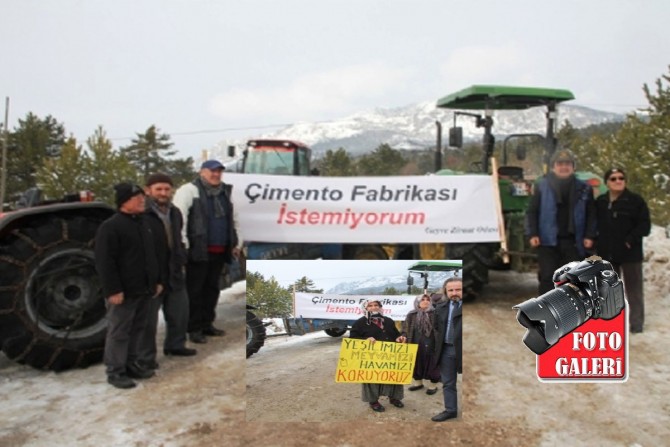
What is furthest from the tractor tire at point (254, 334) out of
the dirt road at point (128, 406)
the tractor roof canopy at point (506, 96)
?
the tractor roof canopy at point (506, 96)

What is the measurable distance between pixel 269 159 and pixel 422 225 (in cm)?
419

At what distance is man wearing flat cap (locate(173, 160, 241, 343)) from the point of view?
493 cm

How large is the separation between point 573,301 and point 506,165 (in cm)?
578

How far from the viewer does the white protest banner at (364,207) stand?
5.56m

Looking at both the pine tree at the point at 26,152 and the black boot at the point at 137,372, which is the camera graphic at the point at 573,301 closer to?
the black boot at the point at 137,372

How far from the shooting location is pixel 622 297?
137cm

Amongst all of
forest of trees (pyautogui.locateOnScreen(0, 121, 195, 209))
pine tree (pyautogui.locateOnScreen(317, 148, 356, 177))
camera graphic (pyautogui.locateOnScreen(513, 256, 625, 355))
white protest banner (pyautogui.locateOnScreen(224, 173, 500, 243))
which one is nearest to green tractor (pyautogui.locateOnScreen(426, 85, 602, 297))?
white protest banner (pyautogui.locateOnScreen(224, 173, 500, 243))

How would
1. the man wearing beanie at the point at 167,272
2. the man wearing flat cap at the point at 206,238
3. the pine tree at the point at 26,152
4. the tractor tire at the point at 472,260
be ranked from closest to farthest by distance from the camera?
1. the man wearing beanie at the point at 167,272
2. the man wearing flat cap at the point at 206,238
3. the tractor tire at the point at 472,260
4. the pine tree at the point at 26,152

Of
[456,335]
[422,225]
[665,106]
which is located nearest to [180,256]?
[422,225]

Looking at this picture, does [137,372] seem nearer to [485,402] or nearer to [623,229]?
[485,402]

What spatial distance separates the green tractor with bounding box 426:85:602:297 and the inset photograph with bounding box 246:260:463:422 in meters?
3.99

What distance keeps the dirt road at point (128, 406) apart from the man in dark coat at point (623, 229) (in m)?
2.55

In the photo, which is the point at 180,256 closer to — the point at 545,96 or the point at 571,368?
the point at 571,368

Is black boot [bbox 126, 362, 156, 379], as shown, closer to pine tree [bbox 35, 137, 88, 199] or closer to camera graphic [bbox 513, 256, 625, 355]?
camera graphic [bbox 513, 256, 625, 355]
